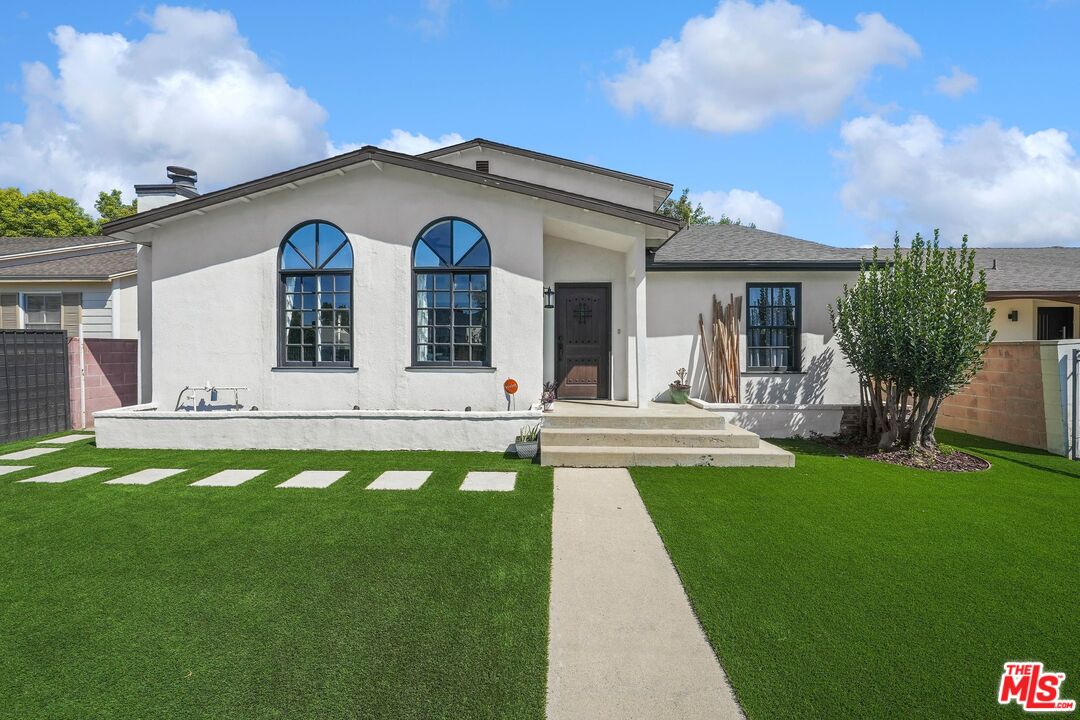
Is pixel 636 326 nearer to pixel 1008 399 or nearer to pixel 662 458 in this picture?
pixel 662 458

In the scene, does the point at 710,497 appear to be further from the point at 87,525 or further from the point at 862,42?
the point at 862,42

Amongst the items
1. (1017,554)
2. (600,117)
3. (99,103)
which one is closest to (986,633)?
(1017,554)

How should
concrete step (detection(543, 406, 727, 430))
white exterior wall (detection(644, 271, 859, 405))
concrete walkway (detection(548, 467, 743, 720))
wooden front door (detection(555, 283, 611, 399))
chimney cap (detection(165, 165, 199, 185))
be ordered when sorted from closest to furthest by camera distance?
concrete walkway (detection(548, 467, 743, 720))
concrete step (detection(543, 406, 727, 430))
wooden front door (detection(555, 283, 611, 399))
white exterior wall (detection(644, 271, 859, 405))
chimney cap (detection(165, 165, 199, 185))

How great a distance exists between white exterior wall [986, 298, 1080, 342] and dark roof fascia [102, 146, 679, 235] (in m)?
12.2

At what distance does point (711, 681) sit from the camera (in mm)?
2432

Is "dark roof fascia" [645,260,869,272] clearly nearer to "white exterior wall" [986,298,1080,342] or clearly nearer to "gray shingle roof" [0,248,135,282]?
"white exterior wall" [986,298,1080,342]

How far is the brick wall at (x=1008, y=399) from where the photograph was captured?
Result: 8.16 m

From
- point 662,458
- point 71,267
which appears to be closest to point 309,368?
point 662,458

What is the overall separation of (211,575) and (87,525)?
2.07 m

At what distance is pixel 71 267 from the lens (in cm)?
1198

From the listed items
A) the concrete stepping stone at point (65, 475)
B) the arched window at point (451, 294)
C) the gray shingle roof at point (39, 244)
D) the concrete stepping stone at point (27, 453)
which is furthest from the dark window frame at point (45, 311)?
the arched window at point (451, 294)

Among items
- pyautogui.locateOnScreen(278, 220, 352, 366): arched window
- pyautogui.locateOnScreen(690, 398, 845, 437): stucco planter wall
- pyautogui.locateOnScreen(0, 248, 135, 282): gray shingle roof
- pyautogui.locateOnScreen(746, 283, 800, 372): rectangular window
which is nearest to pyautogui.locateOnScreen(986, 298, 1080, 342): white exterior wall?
pyautogui.locateOnScreen(746, 283, 800, 372): rectangular window

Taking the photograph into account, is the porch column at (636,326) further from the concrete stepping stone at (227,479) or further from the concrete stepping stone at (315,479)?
the concrete stepping stone at (227,479)

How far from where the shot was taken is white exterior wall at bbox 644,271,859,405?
9.97m
